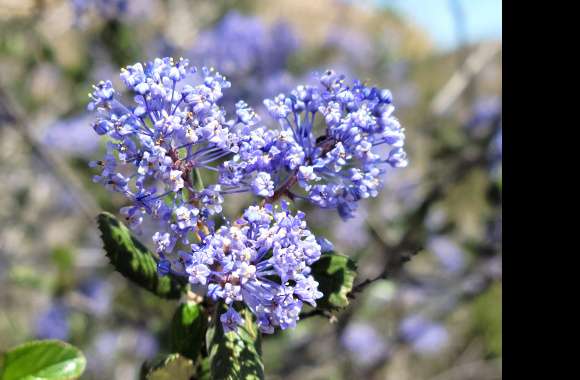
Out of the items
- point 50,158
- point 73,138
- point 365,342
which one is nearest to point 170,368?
point 50,158

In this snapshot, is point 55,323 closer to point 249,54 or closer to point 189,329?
point 249,54

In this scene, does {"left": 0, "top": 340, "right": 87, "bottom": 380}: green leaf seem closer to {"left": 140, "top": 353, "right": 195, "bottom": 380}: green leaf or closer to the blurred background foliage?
{"left": 140, "top": 353, "right": 195, "bottom": 380}: green leaf

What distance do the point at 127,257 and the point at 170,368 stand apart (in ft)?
0.93

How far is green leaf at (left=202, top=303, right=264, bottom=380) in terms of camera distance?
4.77 feet

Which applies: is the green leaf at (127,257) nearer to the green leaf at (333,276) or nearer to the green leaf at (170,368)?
the green leaf at (170,368)

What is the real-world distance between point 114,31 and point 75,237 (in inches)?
107

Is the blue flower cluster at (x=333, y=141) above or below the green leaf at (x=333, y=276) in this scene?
above

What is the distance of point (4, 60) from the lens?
20.7 ft

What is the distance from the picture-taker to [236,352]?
147cm

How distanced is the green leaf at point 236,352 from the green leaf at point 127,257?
21cm

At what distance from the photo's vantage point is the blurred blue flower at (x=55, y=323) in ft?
13.9

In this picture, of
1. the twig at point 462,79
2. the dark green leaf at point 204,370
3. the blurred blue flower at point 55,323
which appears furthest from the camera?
the twig at point 462,79

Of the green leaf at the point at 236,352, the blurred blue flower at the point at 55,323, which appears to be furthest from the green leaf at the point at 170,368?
the blurred blue flower at the point at 55,323
